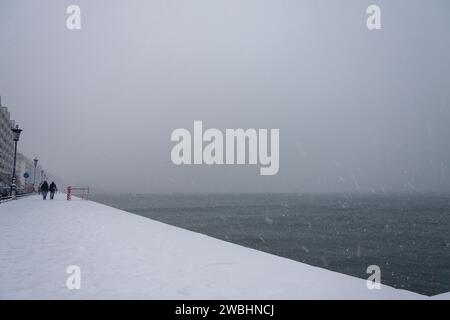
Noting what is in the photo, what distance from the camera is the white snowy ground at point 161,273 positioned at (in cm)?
451

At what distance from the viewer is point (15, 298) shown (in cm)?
421

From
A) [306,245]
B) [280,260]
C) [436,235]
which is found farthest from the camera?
[436,235]

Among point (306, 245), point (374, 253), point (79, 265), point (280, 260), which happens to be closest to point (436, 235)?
point (374, 253)

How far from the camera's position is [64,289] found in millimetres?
4613

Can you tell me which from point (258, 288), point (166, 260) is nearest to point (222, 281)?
point (258, 288)

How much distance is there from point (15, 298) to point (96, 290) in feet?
3.13

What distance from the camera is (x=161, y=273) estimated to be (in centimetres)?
548

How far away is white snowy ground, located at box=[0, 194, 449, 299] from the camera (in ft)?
14.8

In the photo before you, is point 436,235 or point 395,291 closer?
point 395,291

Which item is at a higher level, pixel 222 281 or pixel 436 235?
pixel 222 281
